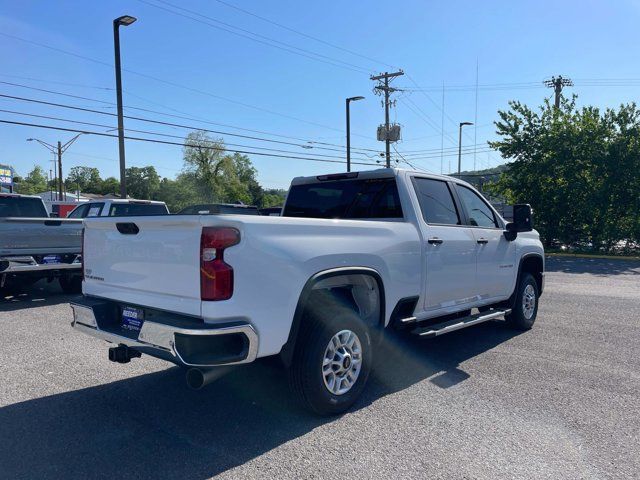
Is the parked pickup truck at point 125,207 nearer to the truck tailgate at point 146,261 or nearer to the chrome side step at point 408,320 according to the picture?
the truck tailgate at point 146,261

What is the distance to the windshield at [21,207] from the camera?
9.43 m

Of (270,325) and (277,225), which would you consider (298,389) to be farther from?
(277,225)

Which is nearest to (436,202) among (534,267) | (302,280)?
(302,280)

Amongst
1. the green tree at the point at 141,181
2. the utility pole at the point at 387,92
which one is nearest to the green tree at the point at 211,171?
the green tree at the point at 141,181

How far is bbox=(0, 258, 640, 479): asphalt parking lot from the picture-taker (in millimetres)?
3168

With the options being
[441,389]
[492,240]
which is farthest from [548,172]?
[441,389]

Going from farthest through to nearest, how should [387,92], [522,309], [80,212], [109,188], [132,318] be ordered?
[109,188] < [387,92] < [80,212] < [522,309] < [132,318]

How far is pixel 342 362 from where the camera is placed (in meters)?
3.94

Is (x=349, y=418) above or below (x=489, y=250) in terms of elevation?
below

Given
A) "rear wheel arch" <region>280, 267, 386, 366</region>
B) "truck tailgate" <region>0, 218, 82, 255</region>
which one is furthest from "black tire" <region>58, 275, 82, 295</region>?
"rear wheel arch" <region>280, 267, 386, 366</region>

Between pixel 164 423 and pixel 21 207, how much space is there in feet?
25.4

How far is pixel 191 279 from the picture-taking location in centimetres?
329

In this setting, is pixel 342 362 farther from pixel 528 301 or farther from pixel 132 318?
pixel 528 301

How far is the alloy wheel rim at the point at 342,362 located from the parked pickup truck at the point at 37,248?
19.4 ft
